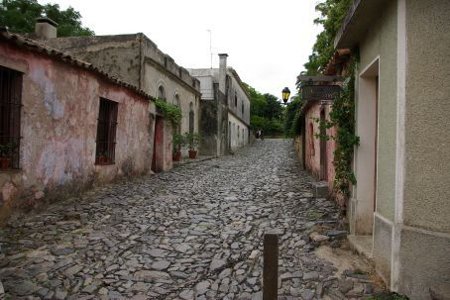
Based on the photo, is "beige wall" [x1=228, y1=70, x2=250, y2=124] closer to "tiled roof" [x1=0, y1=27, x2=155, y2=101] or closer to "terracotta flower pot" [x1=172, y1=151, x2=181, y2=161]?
"terracotta flower pot" [x1=172, y1=151, x2=181, y2=161]

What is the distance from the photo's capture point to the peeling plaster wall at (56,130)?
20.4 feet

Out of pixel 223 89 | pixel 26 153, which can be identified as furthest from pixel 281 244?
pixel 223 89

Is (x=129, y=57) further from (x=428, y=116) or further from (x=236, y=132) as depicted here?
(x=236, y=132)

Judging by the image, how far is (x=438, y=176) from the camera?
3.57 m

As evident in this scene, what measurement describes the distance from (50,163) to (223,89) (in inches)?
698

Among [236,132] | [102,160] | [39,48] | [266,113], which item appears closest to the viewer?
[39,48]

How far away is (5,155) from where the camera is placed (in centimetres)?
609

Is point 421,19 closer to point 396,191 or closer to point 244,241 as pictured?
point 396,191

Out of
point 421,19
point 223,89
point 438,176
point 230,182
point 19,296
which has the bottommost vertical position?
point 19,296

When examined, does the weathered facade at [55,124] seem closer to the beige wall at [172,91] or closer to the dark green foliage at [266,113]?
the beige wall at [172,91]

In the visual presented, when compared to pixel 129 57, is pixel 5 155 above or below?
below

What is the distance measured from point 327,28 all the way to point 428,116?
8219mm

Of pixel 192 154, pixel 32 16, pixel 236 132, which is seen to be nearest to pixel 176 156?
pixel 192 154

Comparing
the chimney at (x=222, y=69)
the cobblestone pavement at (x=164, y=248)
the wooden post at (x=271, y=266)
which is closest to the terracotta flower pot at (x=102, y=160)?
the cobblestone pavement at (x=164, y=248)
